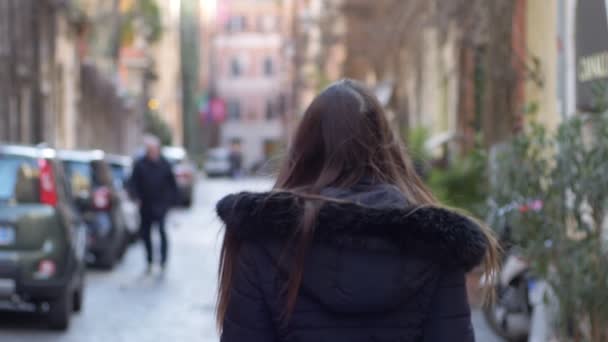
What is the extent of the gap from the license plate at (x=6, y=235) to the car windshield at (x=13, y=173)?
0.27 metres

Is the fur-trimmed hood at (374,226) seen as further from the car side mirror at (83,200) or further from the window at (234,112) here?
the window at (234,112)

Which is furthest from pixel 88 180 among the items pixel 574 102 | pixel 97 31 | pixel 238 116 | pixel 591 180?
pixel 238 116

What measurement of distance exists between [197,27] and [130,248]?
8754 cm

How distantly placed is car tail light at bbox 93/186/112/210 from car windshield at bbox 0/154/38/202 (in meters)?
5.82

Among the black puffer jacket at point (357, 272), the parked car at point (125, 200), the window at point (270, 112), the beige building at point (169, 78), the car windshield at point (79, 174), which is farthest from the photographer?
the window at point (270, 112)

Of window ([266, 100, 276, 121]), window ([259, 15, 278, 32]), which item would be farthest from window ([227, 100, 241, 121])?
window ([259, 15, 278, 32])

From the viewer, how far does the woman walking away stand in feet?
10.2

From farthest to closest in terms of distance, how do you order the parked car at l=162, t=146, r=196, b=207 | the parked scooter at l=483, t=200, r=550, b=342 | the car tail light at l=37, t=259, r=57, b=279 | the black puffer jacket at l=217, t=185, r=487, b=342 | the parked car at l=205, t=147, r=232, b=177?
1. the parked car at l=205, t=147, r=232, b=177
2. the parked car at l=162, t=146, r=196, b=207
3. the car tail light at l=37, t=259, r=57, b=279
4. the parked scooter at l=483, t=200, r=550, b=342
5. the black puffer jacket at l=217, t=185, r=487, b=342

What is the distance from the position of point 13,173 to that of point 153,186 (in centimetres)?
511

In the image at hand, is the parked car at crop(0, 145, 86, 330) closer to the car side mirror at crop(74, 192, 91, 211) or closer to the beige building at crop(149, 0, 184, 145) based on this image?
the car side mirror at crop(74, 192, 91, 211)

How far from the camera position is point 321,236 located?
10.3 feet

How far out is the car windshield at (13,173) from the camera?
10.3 m

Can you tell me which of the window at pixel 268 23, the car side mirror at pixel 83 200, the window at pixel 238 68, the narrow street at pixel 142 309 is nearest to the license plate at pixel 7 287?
the narrow street at pixel 142 309

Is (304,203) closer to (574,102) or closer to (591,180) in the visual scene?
(591,180)
